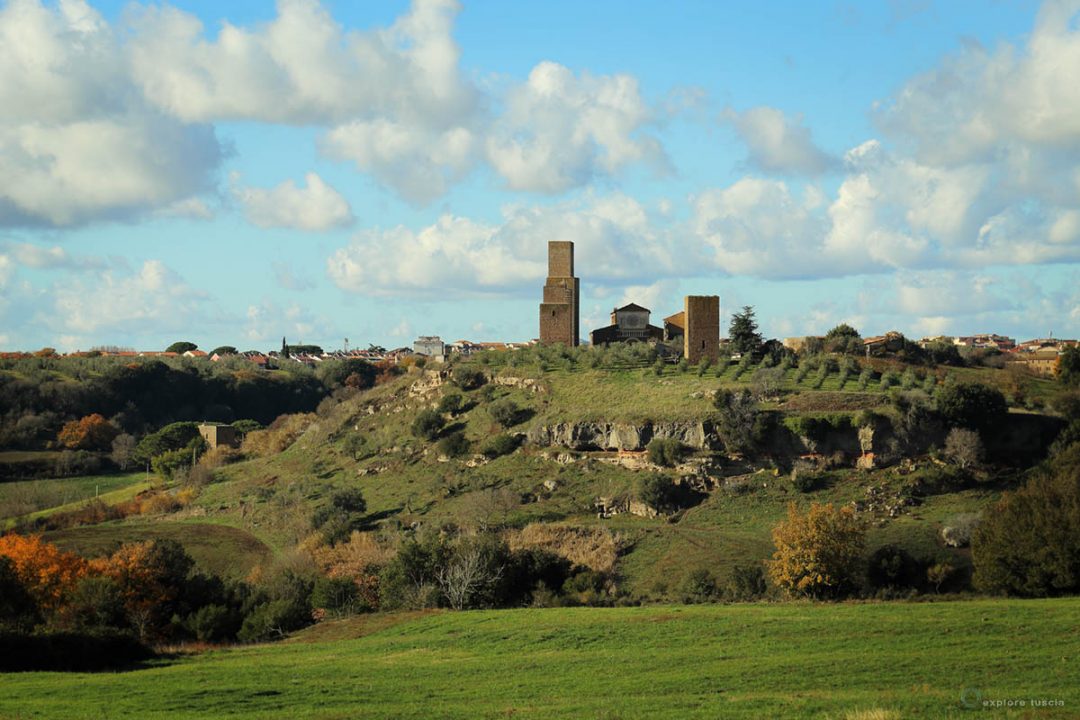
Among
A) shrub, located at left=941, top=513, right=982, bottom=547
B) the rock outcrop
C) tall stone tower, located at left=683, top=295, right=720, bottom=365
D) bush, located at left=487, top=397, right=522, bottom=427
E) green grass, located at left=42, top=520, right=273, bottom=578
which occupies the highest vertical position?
tall stone tower, located at left=683, top=295, right=720, bottom=365

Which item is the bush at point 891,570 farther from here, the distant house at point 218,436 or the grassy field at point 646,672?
the distant house at point 218,436

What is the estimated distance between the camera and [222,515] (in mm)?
60438

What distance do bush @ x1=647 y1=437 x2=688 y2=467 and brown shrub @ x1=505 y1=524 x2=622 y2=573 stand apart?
6511mm

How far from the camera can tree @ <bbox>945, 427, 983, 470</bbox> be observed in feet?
159

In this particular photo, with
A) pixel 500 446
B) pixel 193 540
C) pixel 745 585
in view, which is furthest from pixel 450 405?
pixel 745 585

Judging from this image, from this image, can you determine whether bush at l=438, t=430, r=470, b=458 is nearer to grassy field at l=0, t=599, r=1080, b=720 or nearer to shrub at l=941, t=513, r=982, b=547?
shrub at l=941, t=513, r=982, b=547

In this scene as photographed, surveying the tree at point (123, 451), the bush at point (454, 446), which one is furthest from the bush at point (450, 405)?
the tree at point (123, 451)

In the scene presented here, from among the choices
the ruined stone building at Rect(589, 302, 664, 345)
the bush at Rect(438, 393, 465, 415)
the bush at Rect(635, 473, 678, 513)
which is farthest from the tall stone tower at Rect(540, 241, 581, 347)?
the bush at Rect(635, 473, 678, 513)

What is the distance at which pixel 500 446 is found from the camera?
5756 cm

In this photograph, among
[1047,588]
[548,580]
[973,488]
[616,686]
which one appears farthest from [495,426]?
[616,686]

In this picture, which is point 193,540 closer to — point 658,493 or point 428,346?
point 658,493

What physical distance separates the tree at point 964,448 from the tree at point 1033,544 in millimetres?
11299

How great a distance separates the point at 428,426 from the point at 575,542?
63.7 ft

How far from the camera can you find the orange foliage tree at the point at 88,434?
87.9 metres
